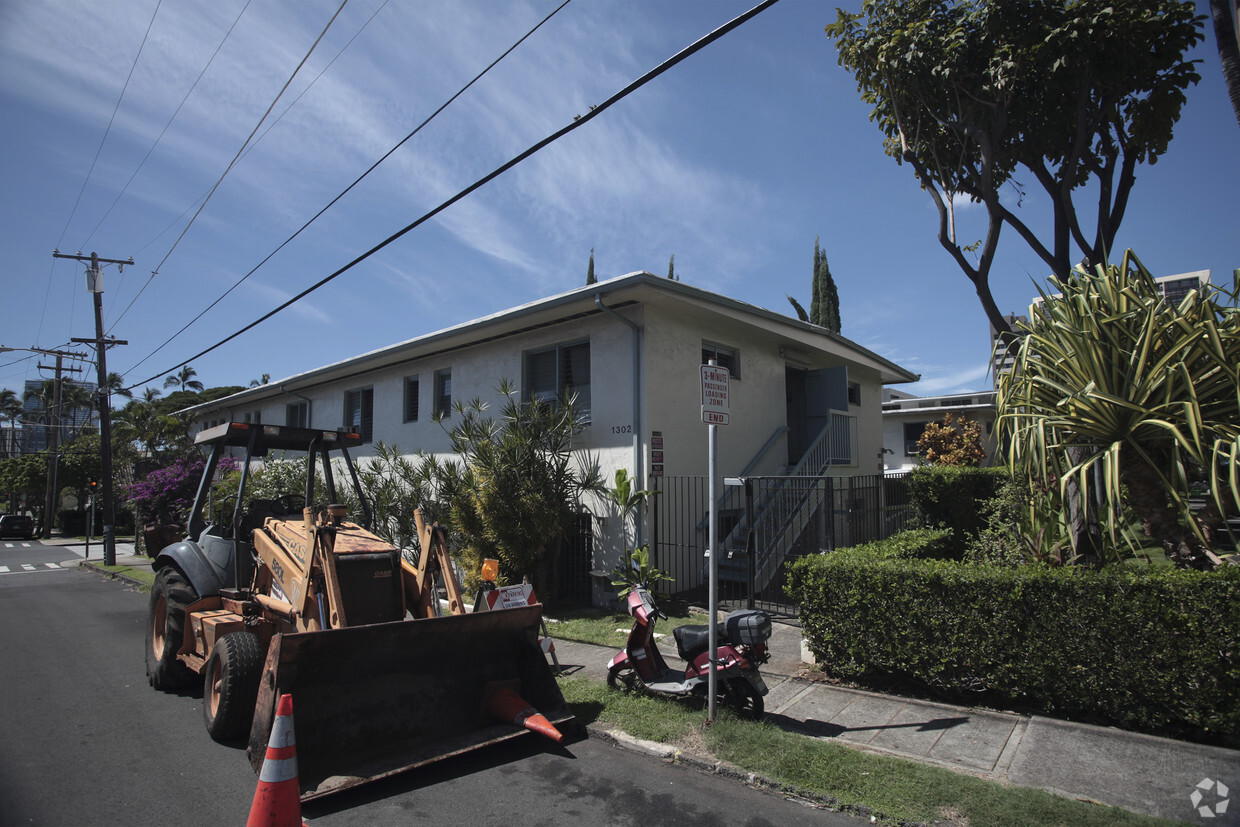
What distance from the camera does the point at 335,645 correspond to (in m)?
4.57

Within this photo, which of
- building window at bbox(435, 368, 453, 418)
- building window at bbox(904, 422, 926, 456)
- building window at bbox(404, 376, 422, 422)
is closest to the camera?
building window at bbox(435, 368, 453, 418)

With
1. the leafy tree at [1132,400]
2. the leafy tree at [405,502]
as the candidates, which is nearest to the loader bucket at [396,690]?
the leafy tree at [1132,400]

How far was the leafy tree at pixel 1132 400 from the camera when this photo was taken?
201 inches

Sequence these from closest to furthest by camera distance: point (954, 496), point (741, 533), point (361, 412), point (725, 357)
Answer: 1. point (741, 533)
2. point (954, 496)
3. point (725, 357)
4. point (361, 412)

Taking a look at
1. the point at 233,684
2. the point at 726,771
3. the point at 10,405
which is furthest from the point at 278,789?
the point at 10,405

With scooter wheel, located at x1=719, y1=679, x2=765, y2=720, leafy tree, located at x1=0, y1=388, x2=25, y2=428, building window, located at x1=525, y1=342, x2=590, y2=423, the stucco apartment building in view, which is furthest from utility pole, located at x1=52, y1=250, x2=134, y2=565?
leafy tree, located at x1=0, y1=388, x2=25, y2=428

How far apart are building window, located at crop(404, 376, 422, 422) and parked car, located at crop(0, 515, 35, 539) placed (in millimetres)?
35343

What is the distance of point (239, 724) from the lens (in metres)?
5.38

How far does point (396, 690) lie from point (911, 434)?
2616 cm

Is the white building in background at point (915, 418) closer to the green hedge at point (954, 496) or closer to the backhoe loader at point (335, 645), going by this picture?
the green hedge at point (954, 496)

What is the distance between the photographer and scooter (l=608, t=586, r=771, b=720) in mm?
5633

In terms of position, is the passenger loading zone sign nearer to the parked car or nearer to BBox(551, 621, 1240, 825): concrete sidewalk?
BBox(551, 621, 1240, 825): concrete sidewalk

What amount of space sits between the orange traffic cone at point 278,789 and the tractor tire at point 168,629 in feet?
12.1

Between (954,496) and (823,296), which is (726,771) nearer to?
(954,496)
